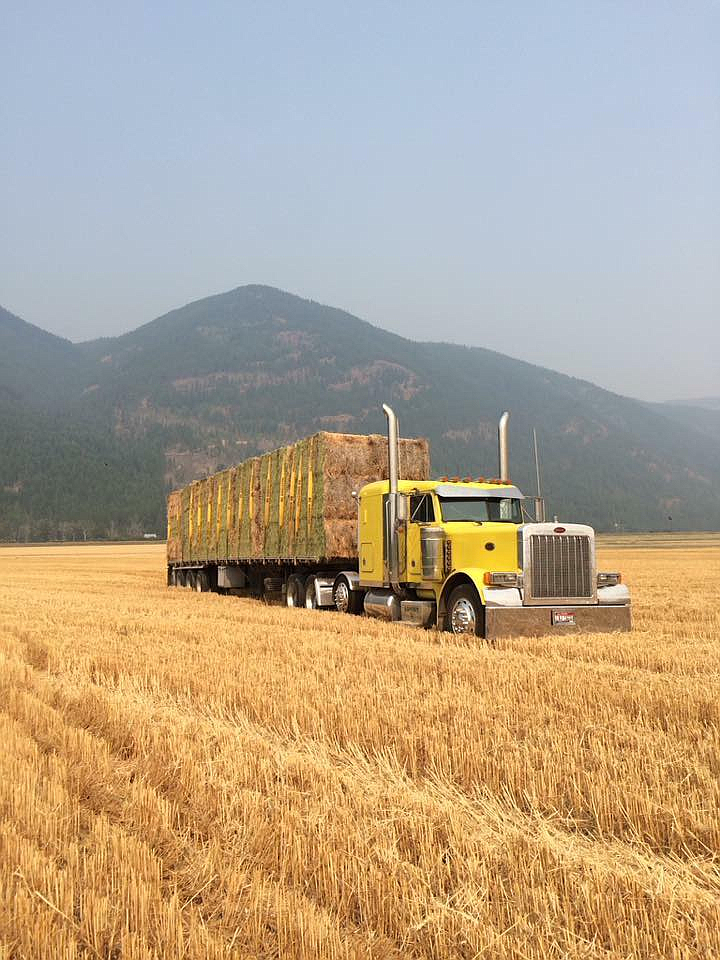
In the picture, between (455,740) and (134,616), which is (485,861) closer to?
(455,740)

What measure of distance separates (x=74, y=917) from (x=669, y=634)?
470 inches

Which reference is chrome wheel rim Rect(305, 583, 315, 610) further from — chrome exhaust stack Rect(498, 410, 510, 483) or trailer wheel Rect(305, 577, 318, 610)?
chrome exhaust stack Rect(498, 410, 510, 483)

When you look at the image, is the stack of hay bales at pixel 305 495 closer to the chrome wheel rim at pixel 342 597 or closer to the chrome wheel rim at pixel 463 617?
the chrome wheel rim at pixel 342 597

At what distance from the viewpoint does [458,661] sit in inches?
425

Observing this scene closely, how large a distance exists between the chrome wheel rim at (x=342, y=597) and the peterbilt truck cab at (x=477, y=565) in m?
0.64

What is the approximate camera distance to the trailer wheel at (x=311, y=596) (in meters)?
20.0

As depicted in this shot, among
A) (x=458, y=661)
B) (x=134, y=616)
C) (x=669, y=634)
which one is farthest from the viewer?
(x=134, y=616)

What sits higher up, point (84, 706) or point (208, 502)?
point (208, 502)

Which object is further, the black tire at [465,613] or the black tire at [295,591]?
the black tire at [295,591]

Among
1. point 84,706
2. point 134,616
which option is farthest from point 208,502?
point 84,706

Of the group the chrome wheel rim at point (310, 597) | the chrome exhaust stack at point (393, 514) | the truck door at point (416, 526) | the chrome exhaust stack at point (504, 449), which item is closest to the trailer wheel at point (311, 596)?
the chrome wheel rim at point (310, 597)

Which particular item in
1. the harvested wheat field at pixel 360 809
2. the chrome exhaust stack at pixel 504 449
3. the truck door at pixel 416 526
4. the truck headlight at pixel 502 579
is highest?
the chrome exhaust stack at pixel 504 449

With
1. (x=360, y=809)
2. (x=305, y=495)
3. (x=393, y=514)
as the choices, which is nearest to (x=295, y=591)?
(x=305, y=495)

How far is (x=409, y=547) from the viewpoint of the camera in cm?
1616
